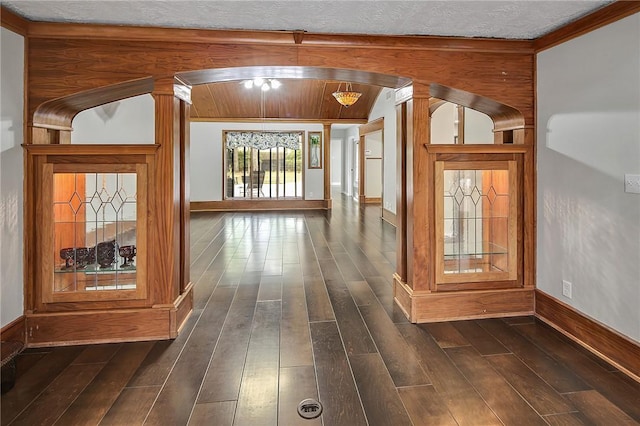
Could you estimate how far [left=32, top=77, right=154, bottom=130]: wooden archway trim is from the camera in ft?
9.10

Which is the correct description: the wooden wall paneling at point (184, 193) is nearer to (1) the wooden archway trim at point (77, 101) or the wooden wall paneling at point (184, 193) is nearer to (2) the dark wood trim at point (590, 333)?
(1) the wooden archway trim at point (77, 101)

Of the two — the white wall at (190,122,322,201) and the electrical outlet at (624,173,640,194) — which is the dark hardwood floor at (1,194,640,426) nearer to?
the electrical outlet at (624,173,640,194)

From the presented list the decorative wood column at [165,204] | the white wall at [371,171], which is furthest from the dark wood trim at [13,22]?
the white wall at [371,171]

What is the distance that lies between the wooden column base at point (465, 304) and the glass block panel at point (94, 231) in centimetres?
214

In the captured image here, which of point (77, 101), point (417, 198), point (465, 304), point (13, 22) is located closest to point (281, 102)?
point (77, 101)

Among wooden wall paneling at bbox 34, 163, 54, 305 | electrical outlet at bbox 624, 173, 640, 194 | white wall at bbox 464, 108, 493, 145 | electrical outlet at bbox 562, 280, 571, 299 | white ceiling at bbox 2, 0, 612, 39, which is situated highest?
white ceiling at bbox 2, 0, 612, 39

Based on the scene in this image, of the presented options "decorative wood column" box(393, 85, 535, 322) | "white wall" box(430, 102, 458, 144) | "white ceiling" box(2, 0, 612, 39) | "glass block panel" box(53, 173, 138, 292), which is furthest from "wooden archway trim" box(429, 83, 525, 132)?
"white wall" box(430, 102, 458, 144)

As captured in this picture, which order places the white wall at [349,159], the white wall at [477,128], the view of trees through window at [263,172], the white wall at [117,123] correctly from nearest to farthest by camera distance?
1. the white wall at [117,123]
2. the white wall at [477,128]
3. the view of trees through window at [263,172]
4. the white wall at [349,159]

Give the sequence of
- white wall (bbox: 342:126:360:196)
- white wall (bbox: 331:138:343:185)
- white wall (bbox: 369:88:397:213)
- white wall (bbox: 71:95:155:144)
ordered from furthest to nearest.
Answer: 1. white wall (bbox: 331:138:343:185)
2. white wall (bbox: 342:126:360:196)
3. white wall (bbox: 369:88:397:213)
4. white wall (bbox: 71:95:155:144)

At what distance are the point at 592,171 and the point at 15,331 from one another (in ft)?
13.2

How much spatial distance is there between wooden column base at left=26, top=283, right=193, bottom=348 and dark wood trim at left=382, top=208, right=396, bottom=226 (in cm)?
580

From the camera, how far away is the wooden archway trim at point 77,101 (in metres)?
2.77

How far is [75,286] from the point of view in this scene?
9.34ft

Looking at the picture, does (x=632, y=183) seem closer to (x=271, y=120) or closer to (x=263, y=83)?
(x=263, y=83)
